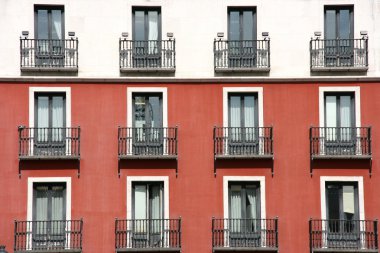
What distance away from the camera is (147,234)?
111ft

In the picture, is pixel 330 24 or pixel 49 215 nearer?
pixel 49 215

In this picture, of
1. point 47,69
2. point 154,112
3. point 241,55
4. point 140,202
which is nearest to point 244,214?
point 140,202

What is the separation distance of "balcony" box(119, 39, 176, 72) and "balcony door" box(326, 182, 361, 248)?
768 centimetres

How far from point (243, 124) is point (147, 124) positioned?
143 inches

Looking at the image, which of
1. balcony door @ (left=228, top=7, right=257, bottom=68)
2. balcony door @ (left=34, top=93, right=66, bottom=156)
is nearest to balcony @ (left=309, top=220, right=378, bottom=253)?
balcony door @ (left=228, top=7, right=257, bottom=68)

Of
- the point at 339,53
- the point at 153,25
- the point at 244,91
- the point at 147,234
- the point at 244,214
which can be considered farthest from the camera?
the point at 153,25

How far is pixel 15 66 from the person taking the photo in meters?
35.0

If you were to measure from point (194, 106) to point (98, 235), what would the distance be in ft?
19.8

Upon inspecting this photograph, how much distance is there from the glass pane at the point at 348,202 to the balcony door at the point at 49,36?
38.5 ft

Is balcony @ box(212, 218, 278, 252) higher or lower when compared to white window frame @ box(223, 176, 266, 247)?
lower

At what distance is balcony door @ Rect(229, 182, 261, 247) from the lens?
34000 millimetres

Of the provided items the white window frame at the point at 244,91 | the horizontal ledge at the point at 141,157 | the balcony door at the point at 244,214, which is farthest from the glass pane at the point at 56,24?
the balcony door at the point at 244,214

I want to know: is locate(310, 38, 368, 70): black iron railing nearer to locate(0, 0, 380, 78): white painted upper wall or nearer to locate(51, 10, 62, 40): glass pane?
locate(0, 0, 380, 78): white painted upper wall

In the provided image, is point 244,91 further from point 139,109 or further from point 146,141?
point 146,141
